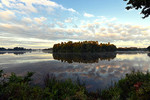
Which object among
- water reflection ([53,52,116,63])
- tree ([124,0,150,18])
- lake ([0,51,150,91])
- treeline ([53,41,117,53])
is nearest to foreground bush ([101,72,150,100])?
lake ([0,51,150,91])

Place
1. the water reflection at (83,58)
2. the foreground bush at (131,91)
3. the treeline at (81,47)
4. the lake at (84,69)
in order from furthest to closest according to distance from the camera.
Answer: the treeline at (81,47) < the water reflection at (83,58) < the lake at (84,69) < the foreground bush at (131,91)

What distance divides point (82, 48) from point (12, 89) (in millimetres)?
120515

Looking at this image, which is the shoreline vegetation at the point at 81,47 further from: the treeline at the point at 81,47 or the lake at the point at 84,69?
the lake at the point at 84,69

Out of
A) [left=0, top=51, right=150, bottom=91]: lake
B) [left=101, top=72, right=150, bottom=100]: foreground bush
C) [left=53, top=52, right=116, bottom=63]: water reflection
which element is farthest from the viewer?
[left=53, top=52, right=116, bottom=63]: water reflection

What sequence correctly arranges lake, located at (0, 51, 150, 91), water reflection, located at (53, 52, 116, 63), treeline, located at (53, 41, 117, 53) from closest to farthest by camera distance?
lake, located at (0, 51, 150, 91) → water reflection, located at (53, 52, 116, 63) → treeline, located at (53, 41, 117, 53)

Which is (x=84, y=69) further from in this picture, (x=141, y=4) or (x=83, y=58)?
(x=83, y=58)

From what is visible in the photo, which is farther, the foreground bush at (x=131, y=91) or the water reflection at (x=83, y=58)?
the water reflection at (x=83, y=58)

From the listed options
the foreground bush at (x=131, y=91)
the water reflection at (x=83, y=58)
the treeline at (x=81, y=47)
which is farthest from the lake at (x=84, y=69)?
the treeline at (x=81, y=47)

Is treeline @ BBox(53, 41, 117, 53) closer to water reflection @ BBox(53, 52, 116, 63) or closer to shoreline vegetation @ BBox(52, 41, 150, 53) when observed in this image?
shoreline vegetation @ BBox(52, 41, 150, 53)

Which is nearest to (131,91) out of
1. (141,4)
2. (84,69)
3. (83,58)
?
(141,4)

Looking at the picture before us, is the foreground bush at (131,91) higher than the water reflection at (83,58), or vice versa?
the foreground bush at (131,91)

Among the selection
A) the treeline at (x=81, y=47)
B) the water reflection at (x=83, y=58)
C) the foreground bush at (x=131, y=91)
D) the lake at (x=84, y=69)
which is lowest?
the water reflection at (x=83, y=58)

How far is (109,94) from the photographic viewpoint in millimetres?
9406

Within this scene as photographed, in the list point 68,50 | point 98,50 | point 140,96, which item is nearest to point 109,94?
point 140,96
